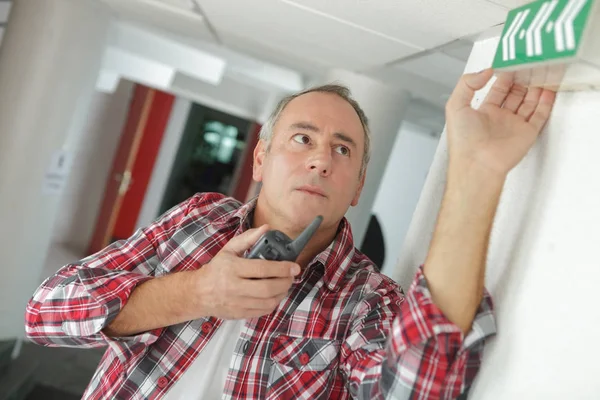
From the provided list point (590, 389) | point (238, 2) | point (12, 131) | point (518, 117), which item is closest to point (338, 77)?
point (238, 2)

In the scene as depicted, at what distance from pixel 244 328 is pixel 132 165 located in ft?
20.5

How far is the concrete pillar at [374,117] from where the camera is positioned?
3029mm

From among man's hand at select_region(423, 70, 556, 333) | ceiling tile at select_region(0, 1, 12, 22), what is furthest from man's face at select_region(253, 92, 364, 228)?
ceiling tile at select_region(0, 1, 12, 22)

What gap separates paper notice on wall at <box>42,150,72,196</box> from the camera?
301 centimetres

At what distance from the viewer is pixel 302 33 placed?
224 centimetres

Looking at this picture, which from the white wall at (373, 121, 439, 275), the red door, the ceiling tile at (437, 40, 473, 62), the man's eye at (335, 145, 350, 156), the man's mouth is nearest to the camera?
the man's mouth

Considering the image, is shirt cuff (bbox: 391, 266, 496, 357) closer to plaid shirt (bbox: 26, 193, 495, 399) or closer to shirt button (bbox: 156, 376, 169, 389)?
plaid shirt (bbox: 26, 193, 495, 399)

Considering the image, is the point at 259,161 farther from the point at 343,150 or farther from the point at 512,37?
the point at 512,37

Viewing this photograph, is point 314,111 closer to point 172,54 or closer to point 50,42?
point 50,42

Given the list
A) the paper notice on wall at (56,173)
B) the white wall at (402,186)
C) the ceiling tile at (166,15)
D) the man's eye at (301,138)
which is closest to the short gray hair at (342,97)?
the man's eye at (301,138)

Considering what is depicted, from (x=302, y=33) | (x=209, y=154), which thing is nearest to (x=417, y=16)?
(x=302, y=33)

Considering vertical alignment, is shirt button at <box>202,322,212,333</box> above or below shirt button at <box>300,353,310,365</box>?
below

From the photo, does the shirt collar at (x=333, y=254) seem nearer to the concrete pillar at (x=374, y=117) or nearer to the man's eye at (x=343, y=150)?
the man's eye at (x=343, y=150)

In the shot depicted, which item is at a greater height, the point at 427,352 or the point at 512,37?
the point at 512,37
